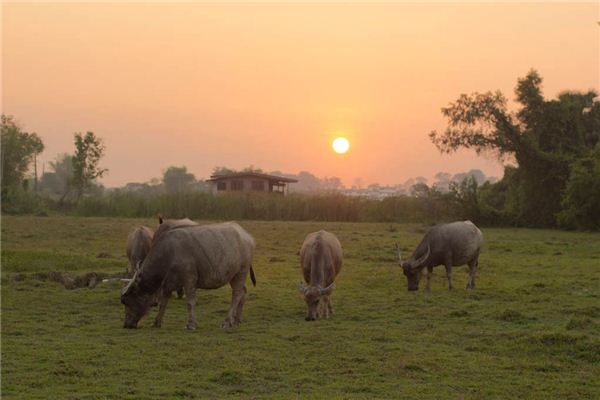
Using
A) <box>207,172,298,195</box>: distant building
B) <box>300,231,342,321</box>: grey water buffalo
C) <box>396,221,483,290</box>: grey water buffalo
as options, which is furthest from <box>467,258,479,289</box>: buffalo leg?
<box>207,172,298,195</box>: distant building

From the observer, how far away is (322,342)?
11.7 meters

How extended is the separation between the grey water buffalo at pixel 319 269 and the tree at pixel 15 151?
5460cm

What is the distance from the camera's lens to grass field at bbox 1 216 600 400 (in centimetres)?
911

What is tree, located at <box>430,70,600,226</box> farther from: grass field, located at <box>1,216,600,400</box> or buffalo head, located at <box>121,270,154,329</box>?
buffalo head, located at <box>121,270,154,329</box>

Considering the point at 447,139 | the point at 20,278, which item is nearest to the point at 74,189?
the point at 447,139

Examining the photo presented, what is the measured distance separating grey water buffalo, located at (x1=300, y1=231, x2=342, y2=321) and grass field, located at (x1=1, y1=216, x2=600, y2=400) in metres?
0.37

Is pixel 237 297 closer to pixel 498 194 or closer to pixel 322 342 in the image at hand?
pixel 322 342

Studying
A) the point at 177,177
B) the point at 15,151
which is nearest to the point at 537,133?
the point at 15,151

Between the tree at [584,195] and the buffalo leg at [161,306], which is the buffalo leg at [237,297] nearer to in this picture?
the buffalo leg at [161,306]

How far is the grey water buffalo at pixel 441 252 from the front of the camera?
57.7 feet

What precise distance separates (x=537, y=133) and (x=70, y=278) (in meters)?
34.1

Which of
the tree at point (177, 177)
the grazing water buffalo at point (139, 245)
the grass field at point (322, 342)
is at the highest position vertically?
the tree at point (177, 177)

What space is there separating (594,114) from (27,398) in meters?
43.1

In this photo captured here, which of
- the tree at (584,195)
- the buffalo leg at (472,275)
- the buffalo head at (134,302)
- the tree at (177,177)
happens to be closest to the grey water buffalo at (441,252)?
the buffalo leg at (472,275)
